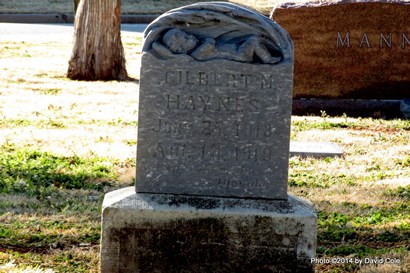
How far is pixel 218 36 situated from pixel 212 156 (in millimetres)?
731

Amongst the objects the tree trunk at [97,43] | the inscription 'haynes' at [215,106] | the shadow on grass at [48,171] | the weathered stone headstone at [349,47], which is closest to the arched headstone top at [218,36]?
the inscription 'haynes' at [215,106]

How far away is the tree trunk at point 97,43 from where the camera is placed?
15031 mm

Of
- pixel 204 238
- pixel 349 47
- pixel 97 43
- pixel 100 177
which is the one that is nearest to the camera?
pixel 204 238

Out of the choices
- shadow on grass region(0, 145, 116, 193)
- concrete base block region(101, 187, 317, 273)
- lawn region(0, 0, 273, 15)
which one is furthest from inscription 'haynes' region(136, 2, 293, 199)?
lawn region(0, 0, 273, 15)

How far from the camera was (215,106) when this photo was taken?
5566mm

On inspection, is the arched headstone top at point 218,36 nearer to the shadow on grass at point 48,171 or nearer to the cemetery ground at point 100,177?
the cemetery ground at point 100,177

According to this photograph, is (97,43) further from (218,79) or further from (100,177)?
(218,79)

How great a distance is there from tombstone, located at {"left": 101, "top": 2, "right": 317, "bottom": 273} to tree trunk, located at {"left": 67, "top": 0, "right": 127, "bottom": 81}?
956cm

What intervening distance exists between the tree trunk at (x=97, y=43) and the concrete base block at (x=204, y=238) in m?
9.81

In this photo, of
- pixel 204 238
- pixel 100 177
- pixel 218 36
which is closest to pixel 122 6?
pixel 100 177

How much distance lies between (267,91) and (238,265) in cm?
104

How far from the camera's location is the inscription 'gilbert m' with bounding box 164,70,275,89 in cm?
554

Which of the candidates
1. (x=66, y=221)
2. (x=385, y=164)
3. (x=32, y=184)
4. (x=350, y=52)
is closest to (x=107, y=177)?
(x=32, y=184)

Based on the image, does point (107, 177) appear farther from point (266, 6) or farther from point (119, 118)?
point (266, 6)
